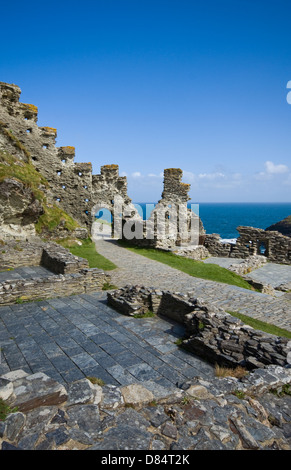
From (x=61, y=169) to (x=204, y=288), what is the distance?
21.6 m

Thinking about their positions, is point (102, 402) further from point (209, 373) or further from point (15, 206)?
point (15, 206)

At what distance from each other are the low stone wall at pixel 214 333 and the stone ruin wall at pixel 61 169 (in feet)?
68.0

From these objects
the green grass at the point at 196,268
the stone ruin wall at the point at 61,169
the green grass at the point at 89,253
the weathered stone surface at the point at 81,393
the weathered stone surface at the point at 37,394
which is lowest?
the green grass at the point at 196,268

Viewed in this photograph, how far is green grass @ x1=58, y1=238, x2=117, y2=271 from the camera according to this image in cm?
1743

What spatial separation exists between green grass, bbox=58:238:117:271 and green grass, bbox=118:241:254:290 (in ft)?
12.3

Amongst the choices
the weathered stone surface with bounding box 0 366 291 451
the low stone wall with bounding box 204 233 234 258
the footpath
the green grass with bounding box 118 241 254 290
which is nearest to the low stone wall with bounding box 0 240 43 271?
the footpath

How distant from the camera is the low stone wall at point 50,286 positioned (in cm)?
1017

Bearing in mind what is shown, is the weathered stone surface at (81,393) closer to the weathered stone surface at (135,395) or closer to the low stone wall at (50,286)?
the weathered stone surface at (135,395)

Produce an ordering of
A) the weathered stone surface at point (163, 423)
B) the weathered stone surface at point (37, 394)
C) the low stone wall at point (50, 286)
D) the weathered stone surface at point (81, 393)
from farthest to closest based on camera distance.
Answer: the low stone wall at point (50, 286) → the weathered stone surface at point (81, 393) → the weathered stone surface at point (37, 394) → the weathered stone surface at point (163, 423)

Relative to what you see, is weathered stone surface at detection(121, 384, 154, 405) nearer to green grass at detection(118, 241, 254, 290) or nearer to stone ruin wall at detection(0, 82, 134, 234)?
green grass at detection(118, 241, 254, 290)

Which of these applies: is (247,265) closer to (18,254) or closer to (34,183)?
(18,254)

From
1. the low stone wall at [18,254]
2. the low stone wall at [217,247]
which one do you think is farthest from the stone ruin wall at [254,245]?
the low stone wall at [18,254]

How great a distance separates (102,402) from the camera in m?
4.32

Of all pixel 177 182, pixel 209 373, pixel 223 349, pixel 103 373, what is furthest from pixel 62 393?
pixel 177 182
